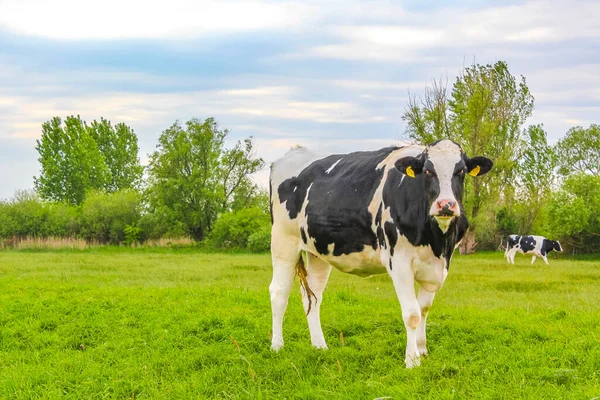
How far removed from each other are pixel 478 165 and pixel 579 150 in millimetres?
63576

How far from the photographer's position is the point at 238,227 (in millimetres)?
43969

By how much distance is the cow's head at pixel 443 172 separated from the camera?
6449mm

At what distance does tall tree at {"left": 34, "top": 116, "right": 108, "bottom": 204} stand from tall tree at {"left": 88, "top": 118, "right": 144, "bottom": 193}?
3.65m

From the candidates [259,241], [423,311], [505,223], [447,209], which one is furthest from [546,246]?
[447,209]

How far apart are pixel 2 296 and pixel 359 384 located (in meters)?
9.61

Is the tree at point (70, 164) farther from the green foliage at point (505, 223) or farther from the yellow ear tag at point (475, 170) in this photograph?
the yellow ear tag at point (475, 170)

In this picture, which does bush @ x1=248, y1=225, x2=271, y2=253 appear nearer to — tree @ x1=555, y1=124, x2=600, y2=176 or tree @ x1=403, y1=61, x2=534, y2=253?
tree @ x1=403, y1=61, x2=534, y2=253

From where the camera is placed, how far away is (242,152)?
51188 millimetres

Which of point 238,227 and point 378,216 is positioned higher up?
point 378,216

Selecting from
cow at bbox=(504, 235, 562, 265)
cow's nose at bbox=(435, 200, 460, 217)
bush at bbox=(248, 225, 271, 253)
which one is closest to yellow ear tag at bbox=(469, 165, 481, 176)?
cow's nose at bbox=(435, 200, 460, 217)

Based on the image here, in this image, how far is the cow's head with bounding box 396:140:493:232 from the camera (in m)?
6.45

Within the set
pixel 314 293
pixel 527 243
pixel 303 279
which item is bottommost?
pixel 527 243

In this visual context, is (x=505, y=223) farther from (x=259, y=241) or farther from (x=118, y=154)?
(x=118, y=154)

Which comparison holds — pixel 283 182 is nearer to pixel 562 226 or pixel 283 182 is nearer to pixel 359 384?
pixel 359 384
